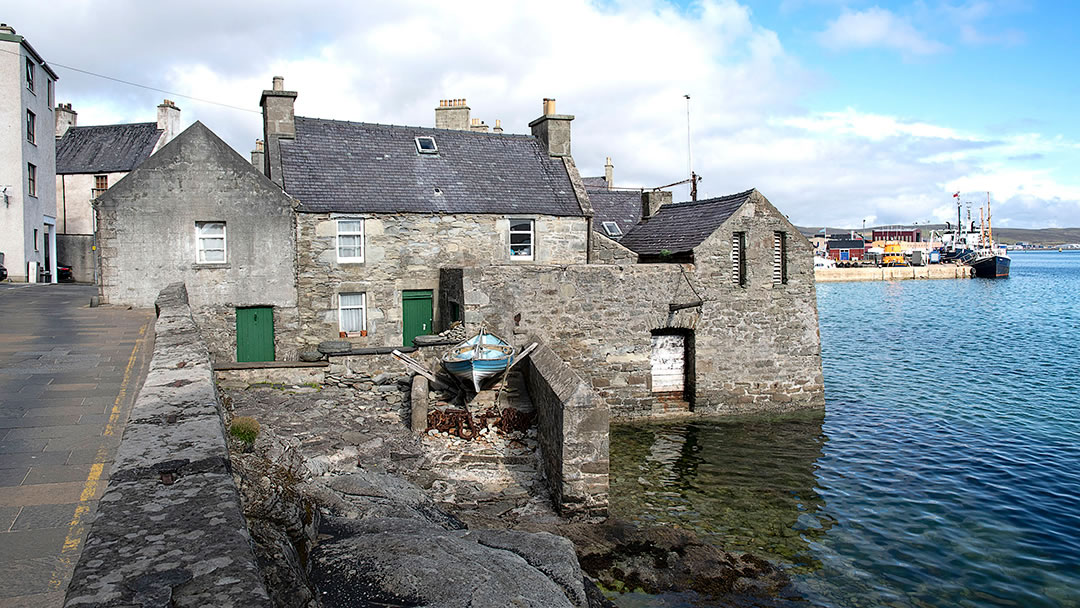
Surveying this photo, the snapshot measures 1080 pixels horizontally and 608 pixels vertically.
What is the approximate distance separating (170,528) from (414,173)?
69.5 ft

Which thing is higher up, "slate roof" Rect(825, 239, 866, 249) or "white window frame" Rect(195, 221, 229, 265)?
"slate roof" Rect(825, 239, 866, 249)

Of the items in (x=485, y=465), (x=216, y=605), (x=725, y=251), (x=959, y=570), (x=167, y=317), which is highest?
(x=725, y=251)

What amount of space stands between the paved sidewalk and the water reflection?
863cm

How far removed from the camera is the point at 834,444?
741 inches

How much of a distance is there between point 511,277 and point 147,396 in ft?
40.7

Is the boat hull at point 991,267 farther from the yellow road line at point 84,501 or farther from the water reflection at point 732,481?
the yellow road line at point 84,501

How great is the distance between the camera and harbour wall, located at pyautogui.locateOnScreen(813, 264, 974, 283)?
346 feet

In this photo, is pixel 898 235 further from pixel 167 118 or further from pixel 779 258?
pixel 779 258

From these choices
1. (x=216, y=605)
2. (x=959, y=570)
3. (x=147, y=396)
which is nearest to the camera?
(x=216, y=605)

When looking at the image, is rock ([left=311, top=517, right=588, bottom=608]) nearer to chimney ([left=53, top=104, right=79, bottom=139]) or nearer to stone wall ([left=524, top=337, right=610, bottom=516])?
stone wall ([left=524, top=337, right=610, bottom=516])

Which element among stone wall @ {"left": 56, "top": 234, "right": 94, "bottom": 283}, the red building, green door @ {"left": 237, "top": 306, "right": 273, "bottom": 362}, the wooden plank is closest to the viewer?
the wooden plank

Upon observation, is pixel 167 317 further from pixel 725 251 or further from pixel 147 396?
pixel 725 251

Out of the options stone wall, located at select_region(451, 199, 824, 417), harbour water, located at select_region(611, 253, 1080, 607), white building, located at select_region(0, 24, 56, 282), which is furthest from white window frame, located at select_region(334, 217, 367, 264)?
white building, located at select_region(0, 24, 56, 282)

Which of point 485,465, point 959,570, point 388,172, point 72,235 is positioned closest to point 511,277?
point 485,465
